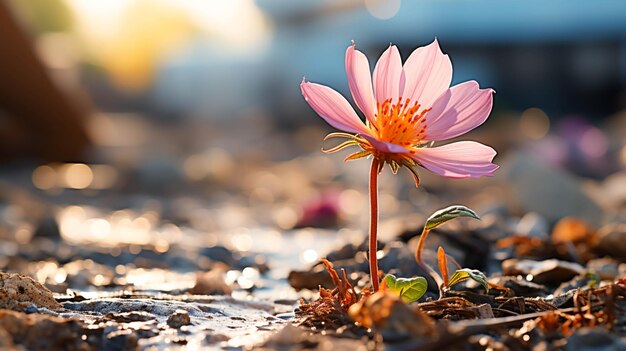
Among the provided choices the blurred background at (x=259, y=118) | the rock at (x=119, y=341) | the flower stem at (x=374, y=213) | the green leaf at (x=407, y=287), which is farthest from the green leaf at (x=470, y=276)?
the blurred background at (x=259, y=118)

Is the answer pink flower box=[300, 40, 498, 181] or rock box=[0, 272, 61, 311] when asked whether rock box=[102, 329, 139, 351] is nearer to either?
rock box=[0, 272, 61, 311]

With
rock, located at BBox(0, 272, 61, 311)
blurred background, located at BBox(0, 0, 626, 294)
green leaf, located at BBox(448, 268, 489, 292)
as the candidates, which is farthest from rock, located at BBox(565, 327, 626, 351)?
blurred background, located at BBox(0, 0, 626, 294)

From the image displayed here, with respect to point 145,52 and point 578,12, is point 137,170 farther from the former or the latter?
point 145,52

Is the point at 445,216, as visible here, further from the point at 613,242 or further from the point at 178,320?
the point at 613,242

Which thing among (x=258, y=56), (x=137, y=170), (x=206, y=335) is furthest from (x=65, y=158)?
(x=258, y=56)

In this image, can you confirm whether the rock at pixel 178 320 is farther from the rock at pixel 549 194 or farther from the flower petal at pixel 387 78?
the rock at pixel 549 194

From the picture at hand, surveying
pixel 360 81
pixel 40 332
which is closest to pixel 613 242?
pixel 360 81
